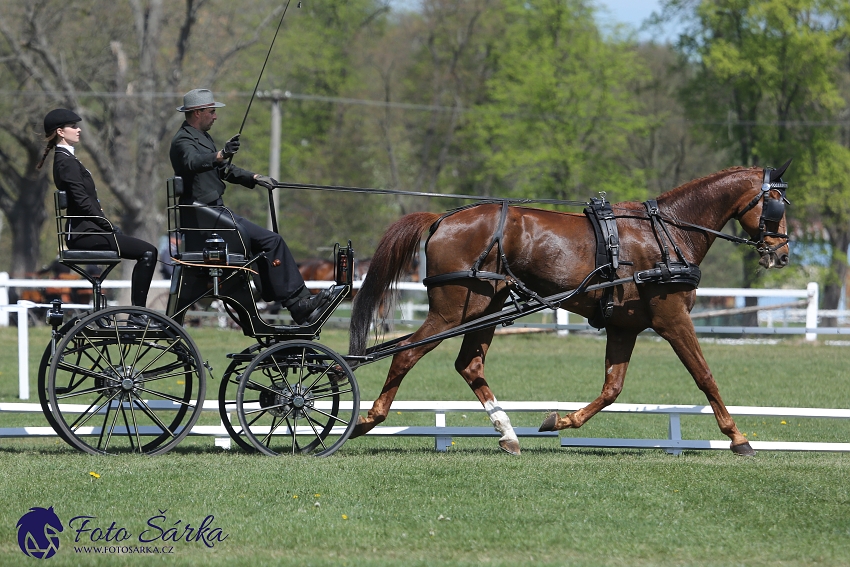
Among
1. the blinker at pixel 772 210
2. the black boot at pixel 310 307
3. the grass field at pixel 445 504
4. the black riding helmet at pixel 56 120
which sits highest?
the black riding helmet at pixel 56 120

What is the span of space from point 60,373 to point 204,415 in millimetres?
4474

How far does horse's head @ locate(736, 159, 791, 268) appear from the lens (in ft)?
27.1

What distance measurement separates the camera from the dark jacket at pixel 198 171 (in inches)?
290

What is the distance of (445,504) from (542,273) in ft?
8.13

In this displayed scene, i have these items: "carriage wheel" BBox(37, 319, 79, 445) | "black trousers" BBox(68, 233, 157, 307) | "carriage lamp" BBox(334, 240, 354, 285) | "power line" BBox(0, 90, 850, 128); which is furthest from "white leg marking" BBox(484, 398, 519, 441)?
"power line" BBox(0, 90, 850, 128)

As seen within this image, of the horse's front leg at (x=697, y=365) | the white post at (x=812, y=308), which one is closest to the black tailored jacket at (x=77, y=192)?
the horse's front leg at (x=697, y=365)

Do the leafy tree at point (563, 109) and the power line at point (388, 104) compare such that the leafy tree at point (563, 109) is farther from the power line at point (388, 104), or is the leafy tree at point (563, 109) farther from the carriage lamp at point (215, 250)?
the carriage lamp at point (215, 250)

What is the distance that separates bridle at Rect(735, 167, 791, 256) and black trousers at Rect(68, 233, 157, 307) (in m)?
4.57

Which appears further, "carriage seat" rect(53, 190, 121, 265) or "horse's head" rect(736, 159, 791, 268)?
"horse's head" rect(736, 159, 791, 268)

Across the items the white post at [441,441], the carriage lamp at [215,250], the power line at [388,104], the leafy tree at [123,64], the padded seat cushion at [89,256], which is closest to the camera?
the padded seat cushion at [89,256]

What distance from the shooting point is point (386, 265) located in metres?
8.09

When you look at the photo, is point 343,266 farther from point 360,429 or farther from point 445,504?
point 445,504

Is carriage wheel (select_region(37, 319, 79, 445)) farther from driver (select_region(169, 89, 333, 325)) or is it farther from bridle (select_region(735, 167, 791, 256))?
bridle (select_region(735, 167, 791, 256))

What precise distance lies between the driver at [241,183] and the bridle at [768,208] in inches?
134
